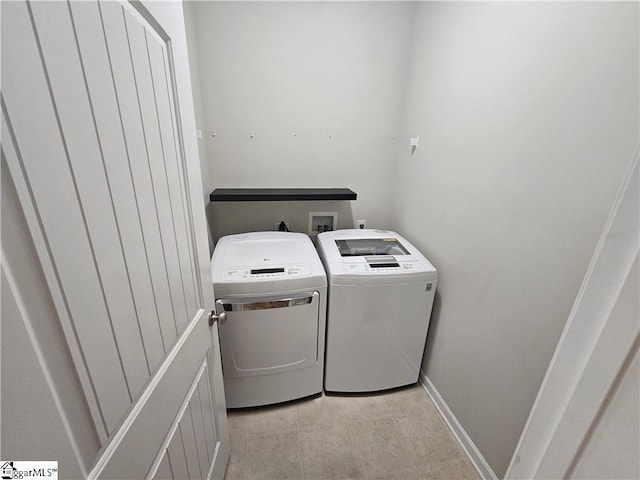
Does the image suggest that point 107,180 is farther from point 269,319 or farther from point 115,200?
point 269,319

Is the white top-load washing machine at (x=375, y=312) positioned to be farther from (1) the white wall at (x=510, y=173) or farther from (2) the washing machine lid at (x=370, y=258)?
(1) the white wall at (x=510, y=173)

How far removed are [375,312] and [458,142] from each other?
98 centimetres

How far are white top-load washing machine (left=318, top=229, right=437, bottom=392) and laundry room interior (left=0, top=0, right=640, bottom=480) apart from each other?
0.05 ft

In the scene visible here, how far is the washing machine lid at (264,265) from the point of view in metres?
1.29

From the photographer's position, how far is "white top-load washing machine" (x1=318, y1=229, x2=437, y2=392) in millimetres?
1427

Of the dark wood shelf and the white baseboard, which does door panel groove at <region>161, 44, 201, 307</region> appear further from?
the white baseboard

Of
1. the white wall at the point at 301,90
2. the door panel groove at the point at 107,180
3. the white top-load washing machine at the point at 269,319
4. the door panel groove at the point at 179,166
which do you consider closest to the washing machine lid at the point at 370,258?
the white top-load washing machine at the point at 269,319

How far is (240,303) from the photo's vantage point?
1.30m

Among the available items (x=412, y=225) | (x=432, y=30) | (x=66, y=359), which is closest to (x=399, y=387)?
(x=412, y=225)

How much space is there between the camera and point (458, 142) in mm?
1339

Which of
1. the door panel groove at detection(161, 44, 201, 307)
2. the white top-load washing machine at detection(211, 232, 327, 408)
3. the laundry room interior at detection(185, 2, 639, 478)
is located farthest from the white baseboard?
the door panel groove at detection(161, 44, 201, 307)

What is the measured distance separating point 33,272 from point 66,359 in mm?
142

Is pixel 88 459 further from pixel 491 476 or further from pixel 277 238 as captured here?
pixel 491 476

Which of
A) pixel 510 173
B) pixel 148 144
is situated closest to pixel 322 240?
pixel 510 173
